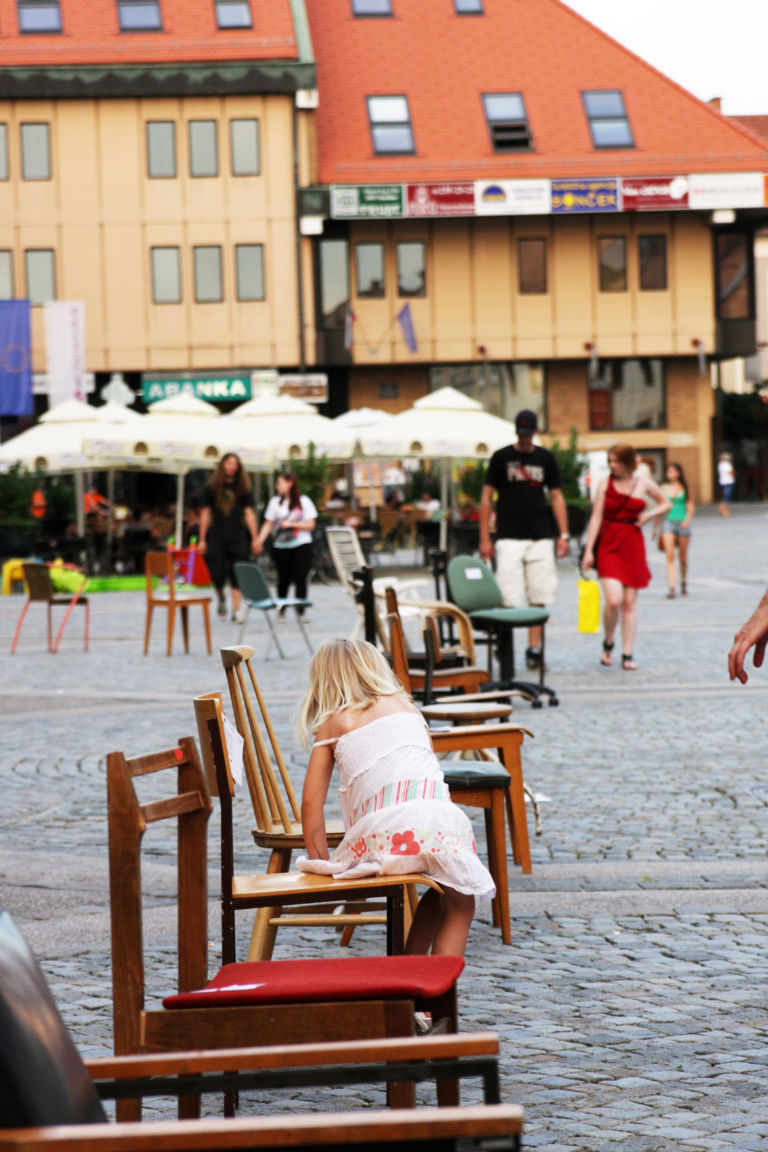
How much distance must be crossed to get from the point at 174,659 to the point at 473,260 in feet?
→ 111

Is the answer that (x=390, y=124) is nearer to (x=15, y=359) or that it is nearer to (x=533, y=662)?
(x=15, y=359)

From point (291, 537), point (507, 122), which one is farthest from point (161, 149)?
point (291, 537)

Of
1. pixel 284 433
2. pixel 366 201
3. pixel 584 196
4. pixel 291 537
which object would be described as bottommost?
pixel 291 537

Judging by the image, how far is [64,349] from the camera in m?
→ 34.7

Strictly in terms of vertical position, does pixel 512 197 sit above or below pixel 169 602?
above

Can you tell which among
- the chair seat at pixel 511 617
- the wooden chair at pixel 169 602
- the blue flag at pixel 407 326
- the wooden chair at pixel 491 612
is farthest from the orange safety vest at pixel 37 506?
the chair seat at pixel 511 617

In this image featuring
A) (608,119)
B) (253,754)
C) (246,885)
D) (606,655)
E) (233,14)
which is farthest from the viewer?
(608,119)

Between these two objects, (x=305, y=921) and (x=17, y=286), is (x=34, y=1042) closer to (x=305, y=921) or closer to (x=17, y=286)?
(x=305, y=921)

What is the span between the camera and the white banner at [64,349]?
112 feet

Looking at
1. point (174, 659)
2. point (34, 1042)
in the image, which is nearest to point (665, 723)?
point (174, 659)

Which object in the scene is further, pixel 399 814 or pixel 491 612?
pixel 491 612

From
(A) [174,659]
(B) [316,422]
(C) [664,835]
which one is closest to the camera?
(C) [664,835]

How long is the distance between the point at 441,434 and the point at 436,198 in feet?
68.6

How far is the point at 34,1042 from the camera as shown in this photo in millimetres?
2283
